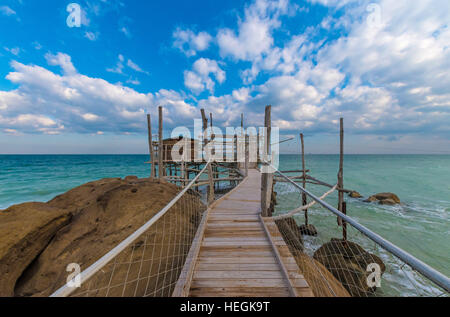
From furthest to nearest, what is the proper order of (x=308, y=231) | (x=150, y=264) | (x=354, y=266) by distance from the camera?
(x=308, y=231) < (x=354, y=266) < (x=150, y=264)

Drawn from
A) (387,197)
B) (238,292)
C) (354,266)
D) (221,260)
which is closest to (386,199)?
(387,197)

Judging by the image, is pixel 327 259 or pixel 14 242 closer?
pixel 14 242

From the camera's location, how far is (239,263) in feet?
8.55

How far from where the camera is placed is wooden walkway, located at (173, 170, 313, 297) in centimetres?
213

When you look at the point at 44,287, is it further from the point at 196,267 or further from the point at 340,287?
the point at 340,287

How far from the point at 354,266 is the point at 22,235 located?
26.6 ft

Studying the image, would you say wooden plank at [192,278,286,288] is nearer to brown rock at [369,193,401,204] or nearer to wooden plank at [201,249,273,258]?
wooden plank at [201,249,273,258]

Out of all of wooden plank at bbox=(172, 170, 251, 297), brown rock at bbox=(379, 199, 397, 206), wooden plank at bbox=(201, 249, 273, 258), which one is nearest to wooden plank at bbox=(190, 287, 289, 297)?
wooden plank at bbox=(172, 170, 251, 297)

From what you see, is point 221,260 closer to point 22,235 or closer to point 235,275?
point 235,275

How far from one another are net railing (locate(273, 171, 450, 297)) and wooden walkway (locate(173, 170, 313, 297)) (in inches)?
29.7

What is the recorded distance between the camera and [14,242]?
3293mm

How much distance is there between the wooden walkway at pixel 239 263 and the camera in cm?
213
